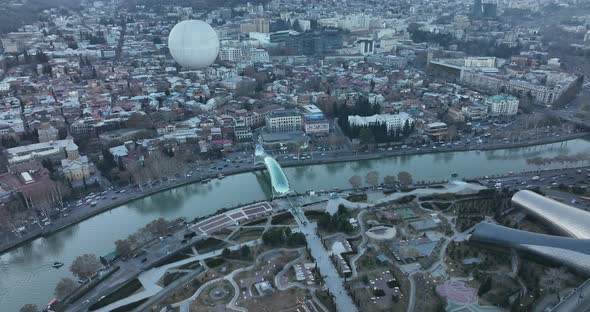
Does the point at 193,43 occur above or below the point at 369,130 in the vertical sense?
above

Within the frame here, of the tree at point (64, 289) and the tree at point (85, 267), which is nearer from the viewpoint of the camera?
the tree at point (64, 289)

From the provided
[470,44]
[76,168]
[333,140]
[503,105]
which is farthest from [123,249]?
[470,44]

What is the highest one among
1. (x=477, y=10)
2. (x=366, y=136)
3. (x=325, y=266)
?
(x=477, y=10)

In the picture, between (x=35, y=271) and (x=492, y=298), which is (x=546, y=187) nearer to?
(x=492, y=298)

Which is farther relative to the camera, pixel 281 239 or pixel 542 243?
pixel 281 239

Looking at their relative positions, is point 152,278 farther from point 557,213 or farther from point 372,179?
point 557,213

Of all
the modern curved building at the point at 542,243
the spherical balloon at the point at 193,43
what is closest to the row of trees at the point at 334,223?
the modern curved building at the point at 542,243

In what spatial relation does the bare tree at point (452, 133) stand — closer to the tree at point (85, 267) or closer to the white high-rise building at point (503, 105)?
the white high-rise building at point (503, 105)
